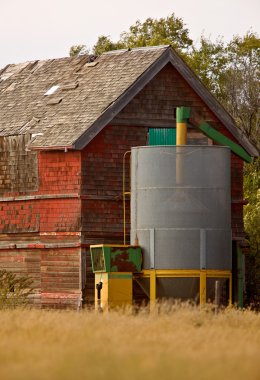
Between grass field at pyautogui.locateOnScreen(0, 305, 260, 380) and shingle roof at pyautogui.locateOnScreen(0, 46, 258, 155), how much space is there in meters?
9.64

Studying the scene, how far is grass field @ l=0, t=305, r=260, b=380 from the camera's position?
725 inches

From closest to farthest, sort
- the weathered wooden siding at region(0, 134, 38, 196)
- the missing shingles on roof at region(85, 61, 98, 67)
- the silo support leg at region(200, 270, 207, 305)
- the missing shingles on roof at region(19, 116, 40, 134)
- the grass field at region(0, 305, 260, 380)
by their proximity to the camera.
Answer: the grass field at region(0, 305, 260, 380)
the silo support leg at region(200, 270, 207, 305)
the weathered wooden siding at region(0, 134, 38, 196)
the missing shingles on roof at region(19, 116, 40, 134)
the missing shingles on roof at region(85, 61, 98, 67)

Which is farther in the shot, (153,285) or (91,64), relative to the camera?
(91,64)

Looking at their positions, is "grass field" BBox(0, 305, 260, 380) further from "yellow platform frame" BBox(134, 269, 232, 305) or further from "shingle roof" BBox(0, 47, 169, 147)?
"shingle roof" BBox(0, 47, 169, 147)

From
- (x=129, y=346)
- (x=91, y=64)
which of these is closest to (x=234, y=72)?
(x=91, y=64)

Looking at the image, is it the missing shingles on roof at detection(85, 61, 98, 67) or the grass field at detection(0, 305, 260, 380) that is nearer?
the grass field at detection(0, 305, 260, 380)

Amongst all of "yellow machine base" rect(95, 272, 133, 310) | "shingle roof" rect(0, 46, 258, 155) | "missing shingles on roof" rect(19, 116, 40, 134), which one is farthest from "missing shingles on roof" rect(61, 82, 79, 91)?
"yellow machine base" rect(95, 272, 133, 310)

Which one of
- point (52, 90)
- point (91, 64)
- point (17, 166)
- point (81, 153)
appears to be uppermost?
point (91, 64)

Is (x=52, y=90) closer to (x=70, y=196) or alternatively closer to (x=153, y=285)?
(x=70, y=196)

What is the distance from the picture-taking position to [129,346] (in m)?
21.5

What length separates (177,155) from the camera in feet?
113

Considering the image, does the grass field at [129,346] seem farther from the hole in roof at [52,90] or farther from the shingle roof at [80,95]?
the hole in roof at [52,90]

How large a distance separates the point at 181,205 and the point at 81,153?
3723mm

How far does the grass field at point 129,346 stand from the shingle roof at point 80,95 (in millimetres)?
9639
